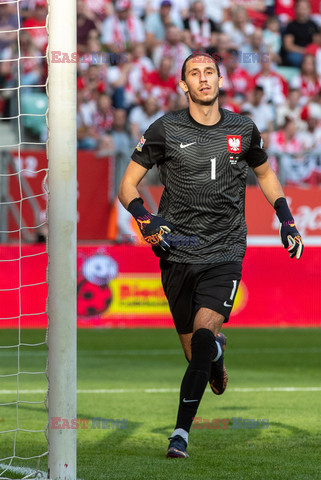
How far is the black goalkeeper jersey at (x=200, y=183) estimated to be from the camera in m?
5.18

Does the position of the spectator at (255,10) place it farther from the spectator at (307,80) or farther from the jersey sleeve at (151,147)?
the jersey sleeve at (151,147)

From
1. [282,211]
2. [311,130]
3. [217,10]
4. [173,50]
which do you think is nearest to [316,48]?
[217,10]

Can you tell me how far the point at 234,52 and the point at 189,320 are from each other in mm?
11437

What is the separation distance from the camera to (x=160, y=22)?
17000 mm

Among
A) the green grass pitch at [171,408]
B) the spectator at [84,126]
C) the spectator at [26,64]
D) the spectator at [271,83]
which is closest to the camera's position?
the green grass pitch at [171,408]

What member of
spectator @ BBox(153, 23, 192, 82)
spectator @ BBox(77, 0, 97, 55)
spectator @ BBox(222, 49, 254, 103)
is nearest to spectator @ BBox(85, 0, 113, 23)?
spectator @ BBox(77, 0, 97, 55)

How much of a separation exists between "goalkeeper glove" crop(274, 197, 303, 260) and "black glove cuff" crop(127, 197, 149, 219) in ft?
2.71

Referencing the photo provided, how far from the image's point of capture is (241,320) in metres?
13.9

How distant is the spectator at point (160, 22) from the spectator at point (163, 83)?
796 mm

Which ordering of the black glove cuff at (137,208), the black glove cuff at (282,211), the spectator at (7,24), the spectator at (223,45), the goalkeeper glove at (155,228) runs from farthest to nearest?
1. the spectator at (223,45)
2. the spectator at (7,24)
3. the black glove cuff at (282,211)
4. the black glove cuff at (137,208)
5. the goalkeeper glove at (155,228)

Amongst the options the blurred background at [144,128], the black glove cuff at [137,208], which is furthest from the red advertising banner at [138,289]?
the black glove cuff at [137,208]

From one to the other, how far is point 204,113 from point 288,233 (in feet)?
2.84

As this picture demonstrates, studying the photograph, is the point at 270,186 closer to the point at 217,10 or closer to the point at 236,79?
the point at 236,79

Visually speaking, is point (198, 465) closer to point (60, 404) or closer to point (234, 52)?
point (60, 404)
